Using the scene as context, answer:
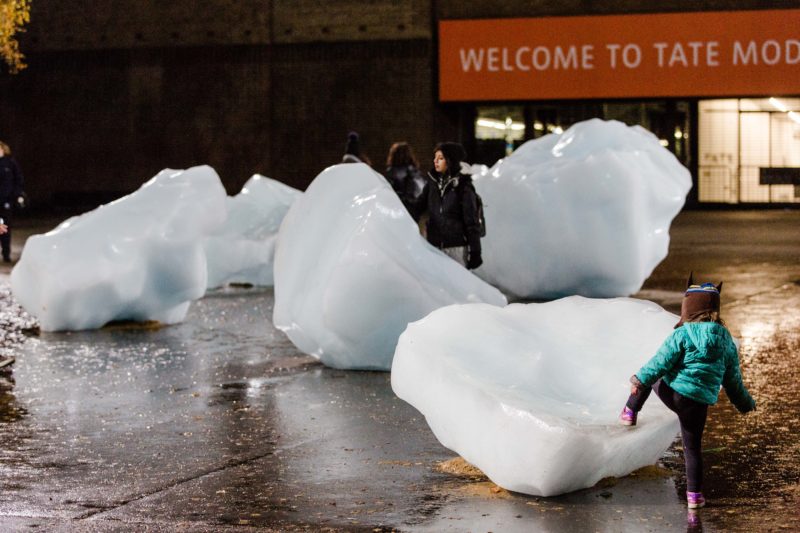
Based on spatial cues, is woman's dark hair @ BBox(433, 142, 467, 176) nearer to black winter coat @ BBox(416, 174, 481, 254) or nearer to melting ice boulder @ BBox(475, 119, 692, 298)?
black winter coat @ BBox(416, 174, 481, 254)

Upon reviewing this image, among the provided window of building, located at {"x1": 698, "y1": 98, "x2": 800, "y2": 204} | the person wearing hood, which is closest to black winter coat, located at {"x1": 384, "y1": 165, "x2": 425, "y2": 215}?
the person wearing hood

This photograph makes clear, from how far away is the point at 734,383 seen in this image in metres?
5.68

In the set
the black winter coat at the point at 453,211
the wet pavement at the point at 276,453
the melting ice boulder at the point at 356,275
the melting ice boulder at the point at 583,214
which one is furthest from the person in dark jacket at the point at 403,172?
the melting ice boulder at the point at 356,275

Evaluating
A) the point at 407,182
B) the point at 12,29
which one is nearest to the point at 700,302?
the point at 407,182

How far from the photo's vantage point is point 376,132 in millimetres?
32906

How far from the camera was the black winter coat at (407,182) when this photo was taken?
1311 cm

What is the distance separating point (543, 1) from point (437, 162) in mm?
21612

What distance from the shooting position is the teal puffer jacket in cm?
558

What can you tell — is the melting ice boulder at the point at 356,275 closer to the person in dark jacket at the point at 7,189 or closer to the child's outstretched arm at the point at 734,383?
the child's outstretched arm at the point at 734,383

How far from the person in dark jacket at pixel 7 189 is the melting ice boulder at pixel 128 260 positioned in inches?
297

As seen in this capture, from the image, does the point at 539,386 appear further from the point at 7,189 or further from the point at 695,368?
the point at 7,189

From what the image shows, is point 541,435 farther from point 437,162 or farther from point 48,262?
point 48,262

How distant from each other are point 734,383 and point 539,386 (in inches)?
44.7

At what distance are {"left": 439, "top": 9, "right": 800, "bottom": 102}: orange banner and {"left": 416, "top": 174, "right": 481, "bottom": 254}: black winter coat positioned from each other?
2101 centimetres
